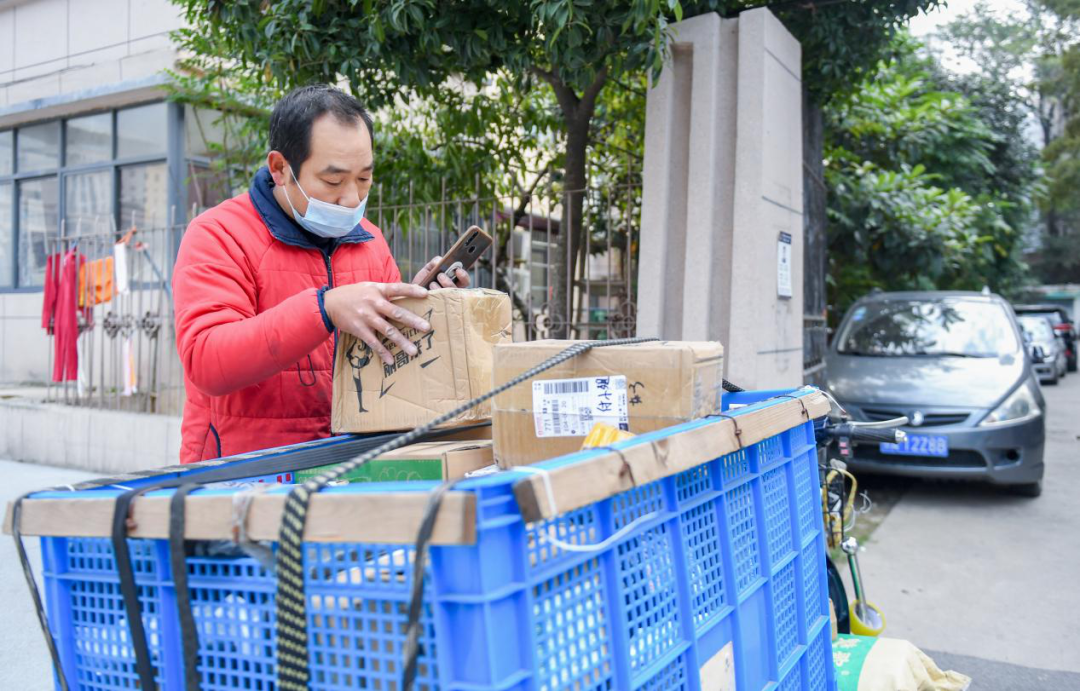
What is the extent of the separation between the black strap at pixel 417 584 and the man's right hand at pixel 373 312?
30.8 inches

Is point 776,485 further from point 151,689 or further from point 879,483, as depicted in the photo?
point 879,483

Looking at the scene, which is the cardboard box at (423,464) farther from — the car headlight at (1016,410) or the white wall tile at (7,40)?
the white wall tile at (7,40)

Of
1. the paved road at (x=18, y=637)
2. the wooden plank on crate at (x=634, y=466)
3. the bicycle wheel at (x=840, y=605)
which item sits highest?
the wooden plank on crate at (x=634, y=466)

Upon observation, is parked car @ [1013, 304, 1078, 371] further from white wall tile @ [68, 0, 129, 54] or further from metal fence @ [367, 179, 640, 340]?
white wall tile @ [68, 0, 129, 54]

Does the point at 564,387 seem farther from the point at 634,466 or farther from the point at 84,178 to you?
the point at 84,178

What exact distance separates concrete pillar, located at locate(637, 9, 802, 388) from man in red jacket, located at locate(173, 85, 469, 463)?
2.74 m

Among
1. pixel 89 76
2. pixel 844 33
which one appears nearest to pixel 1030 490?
pixel 844 33

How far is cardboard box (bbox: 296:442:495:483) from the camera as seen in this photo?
166 cm

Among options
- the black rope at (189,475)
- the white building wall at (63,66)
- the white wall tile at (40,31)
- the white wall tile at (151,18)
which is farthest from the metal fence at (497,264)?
the white wall tile at (40,31)

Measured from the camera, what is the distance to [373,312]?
1.69 m

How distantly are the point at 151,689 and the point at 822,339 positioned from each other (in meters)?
5.79

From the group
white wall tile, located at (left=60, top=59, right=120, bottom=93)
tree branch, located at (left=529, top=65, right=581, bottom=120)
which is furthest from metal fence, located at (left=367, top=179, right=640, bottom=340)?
white wall tile, located at (left=60, top=59, right=120, bottom=93)

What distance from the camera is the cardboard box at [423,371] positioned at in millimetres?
1820

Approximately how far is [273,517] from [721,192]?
4023 mm
